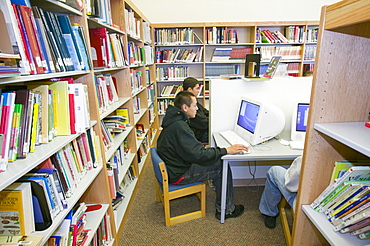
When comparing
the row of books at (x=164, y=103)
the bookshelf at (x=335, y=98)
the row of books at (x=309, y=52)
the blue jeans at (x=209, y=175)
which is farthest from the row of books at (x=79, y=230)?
the row of books at (x=309, y=52)

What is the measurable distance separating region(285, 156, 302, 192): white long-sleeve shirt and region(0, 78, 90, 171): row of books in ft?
4.38

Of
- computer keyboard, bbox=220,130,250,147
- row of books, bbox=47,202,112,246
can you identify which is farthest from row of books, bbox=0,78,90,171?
computer keyboard, bbox=220,130,250,147

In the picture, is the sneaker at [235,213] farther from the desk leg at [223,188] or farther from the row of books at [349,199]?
the row of books at [349,199]

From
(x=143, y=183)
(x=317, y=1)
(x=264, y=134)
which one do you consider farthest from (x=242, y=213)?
(x=317, y=1)

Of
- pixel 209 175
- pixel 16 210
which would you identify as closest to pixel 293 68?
pixel 209 175

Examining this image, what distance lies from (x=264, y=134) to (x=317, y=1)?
3.94 metres

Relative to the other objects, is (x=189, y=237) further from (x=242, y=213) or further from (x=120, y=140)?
(x=120, y=140)

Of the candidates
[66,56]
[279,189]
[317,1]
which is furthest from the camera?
[317,1]

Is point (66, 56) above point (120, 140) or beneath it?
above

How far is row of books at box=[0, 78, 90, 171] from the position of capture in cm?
86

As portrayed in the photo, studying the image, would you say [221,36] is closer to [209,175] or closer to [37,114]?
[209,175]

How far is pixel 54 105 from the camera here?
1.18 metres

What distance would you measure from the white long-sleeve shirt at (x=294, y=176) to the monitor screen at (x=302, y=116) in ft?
1.82

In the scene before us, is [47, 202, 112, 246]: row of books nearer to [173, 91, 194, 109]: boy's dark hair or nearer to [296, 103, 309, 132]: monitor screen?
[173, 91, 194, 109]: boy's dark hair
